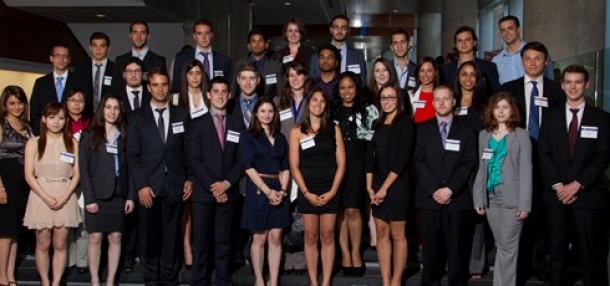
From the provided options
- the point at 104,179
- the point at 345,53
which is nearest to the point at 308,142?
the point at 345,53

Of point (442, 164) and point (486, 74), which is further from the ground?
point (486, 74)

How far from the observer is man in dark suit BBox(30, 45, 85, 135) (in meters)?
6.26

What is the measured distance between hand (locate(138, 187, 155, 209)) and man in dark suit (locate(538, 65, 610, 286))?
2965 mm

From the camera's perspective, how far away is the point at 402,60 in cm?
627

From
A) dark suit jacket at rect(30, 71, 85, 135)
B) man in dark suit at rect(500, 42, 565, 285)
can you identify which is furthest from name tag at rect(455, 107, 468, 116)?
dark suit jacket at rect(30, 71, 85, 135)

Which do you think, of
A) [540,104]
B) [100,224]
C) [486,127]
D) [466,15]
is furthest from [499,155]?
[466,15]

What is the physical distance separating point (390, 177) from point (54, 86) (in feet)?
10.3

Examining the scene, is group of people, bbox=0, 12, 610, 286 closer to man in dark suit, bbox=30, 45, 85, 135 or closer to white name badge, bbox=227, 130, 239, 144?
white name badge, bbox=227, 130, 239, 144

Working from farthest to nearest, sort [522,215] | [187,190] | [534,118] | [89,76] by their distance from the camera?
[89,76] → [534,118] → [187,190] → [522,215]

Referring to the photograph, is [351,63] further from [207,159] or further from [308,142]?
[207,159]

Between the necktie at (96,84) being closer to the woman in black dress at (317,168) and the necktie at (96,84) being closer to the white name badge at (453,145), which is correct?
the woman in black dress at (317,168)

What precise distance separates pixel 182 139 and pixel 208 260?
0.97 meters

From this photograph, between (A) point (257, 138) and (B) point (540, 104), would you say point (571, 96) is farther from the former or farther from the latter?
(A) point (257, 138)

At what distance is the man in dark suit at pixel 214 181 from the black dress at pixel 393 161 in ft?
3.54
